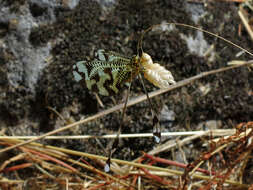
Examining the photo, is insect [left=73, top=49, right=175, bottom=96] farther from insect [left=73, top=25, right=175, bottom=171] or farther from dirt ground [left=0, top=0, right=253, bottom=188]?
dirt ground [left=0, top=0, right=253, bottom=188]

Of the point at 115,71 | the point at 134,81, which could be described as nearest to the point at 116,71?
the point at 115,71

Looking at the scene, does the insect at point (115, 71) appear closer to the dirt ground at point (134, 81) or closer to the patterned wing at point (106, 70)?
the patterned wing at point (106, 70)

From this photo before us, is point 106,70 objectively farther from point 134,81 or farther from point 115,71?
point 134,81

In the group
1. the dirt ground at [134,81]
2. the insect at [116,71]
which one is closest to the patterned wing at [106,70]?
the insect at [116,71]

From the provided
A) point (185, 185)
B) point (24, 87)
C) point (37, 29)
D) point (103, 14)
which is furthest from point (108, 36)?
point (185, 185)

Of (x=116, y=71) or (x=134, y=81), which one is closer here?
(x=116, y=71)

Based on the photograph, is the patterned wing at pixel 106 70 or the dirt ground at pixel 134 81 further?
the dirt ground at pixel 134 81
